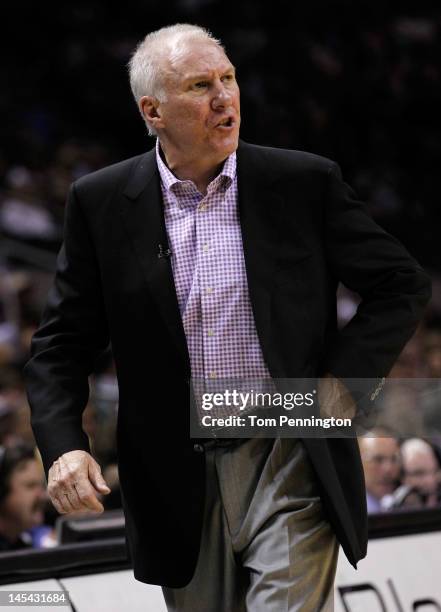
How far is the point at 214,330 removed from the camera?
2596 millimetres

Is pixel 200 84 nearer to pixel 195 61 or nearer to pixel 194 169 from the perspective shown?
pixel 195 61

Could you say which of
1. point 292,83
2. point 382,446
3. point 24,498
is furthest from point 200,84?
point 292,83

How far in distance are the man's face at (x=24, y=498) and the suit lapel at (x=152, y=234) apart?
1977 mm

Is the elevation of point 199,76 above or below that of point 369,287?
above

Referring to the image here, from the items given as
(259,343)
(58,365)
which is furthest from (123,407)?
(259,343)

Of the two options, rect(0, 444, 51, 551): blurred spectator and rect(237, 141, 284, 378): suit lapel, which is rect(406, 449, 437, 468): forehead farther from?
rect(237, 141, 284, 378): suit lapel

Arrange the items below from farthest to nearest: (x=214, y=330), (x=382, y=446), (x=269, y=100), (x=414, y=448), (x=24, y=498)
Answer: (x=269, y=100) → (x=414, y=448) → (x=382, y=446) → (x=24, y=498) → (x=214, y=330)

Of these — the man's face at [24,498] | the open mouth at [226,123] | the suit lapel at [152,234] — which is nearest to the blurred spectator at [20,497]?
the man's face at [24,498]

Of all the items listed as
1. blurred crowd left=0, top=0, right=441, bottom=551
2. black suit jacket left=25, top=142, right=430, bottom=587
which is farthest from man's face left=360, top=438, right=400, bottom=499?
blurred crowd left=0, top=0, right=441, bottom=551

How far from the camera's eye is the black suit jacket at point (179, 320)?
257 cm

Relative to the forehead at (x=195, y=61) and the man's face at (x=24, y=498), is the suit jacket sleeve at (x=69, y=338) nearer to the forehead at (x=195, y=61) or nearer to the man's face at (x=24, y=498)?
the forehead at (x=195, y=61)

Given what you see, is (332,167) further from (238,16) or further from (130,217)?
(238,16)

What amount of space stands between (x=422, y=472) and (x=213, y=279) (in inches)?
123

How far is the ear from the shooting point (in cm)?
273
